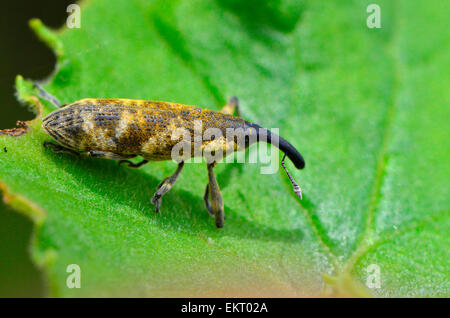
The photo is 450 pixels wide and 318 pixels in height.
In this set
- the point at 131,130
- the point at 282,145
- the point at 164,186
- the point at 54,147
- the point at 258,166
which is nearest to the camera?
the point at 54,147

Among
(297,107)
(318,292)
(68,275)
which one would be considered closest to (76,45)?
(297,107)

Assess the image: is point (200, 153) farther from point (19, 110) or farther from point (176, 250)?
point (19, 110)

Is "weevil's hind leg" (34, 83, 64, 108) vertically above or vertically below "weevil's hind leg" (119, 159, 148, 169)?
above

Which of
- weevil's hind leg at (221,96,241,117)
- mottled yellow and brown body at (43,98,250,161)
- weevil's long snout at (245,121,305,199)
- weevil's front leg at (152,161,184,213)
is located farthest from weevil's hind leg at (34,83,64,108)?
weevil's long snout at (245,121,305,199)

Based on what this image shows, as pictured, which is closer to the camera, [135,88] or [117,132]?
[117,132]

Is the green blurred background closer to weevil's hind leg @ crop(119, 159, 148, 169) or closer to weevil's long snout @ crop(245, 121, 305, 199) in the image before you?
weevil's hind leg @ crop(119, 159, 148, 169)

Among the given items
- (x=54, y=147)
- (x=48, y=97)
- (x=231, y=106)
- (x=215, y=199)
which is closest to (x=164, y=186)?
(x=215, y=199)

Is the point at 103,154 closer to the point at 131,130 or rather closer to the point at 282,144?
the point at 131,130
